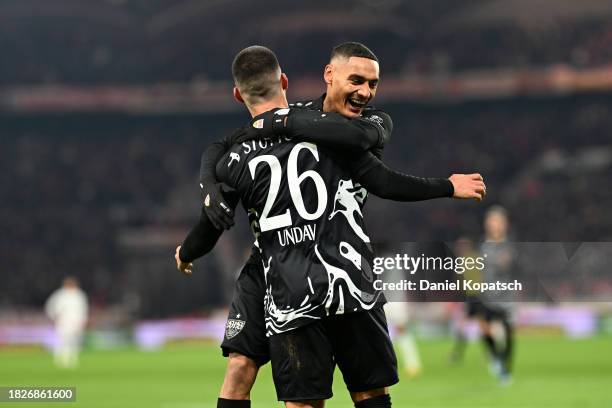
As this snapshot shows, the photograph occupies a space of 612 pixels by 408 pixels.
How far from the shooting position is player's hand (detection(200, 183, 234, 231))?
4.43m

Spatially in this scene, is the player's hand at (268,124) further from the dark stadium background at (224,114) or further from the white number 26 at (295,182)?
the dark stadium background at (224,114)

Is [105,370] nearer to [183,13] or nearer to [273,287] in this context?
[273,287]

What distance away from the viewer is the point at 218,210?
14.5ft

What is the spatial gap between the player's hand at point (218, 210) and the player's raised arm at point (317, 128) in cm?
30

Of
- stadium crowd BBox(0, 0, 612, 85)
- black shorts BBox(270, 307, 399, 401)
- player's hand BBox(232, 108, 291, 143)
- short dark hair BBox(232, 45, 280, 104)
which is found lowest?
black shorts BBox(270, 307, 399, 401)

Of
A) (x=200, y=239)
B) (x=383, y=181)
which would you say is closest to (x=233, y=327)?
(x=200, y=239)

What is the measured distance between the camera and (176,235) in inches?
1291

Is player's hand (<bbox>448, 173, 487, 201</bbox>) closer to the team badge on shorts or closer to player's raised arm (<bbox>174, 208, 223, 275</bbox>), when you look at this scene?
player's raised arm (<bbox>174, 208, 223, 275</bbox>)

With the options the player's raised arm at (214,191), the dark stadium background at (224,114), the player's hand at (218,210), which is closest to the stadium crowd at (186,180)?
the dark stadium background at (224,114)

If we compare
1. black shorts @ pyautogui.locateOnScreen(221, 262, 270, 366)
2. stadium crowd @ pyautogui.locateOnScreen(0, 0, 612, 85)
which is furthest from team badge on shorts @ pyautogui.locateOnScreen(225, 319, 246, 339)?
stadium crowd @ pyautogui.locateOnScreen(0, 0, 612, 85)

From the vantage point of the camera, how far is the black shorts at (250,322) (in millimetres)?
4789

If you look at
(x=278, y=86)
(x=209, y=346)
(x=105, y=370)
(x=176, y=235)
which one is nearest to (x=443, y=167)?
(x=176, y=235)

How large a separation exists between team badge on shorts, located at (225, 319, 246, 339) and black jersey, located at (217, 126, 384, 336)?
0.40 meters

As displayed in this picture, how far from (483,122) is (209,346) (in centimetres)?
1684
